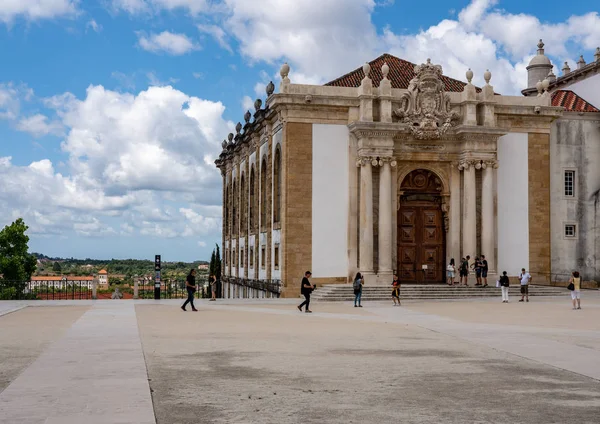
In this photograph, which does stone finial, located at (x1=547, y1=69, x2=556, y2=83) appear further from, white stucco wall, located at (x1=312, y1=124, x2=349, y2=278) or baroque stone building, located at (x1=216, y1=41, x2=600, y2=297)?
white stucco wall, located at (x1=312, y1=124, x2=349, y2=278)

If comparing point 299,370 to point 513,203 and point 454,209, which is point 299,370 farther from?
point 513,203

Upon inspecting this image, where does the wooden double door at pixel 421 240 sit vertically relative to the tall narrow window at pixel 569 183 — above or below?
below

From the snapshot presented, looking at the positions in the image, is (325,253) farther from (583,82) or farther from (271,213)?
(583,82)

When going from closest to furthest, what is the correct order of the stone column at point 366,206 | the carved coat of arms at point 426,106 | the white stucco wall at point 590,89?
the stone column at point 366,206, the carved coat of arms at point 426,106, the white stucco wall at point 590,89

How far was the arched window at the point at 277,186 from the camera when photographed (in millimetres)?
39781

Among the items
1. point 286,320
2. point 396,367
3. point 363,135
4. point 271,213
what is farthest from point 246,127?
point 396,367

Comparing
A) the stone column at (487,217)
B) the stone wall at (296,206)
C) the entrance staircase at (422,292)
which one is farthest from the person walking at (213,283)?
the stone column at (487,217)

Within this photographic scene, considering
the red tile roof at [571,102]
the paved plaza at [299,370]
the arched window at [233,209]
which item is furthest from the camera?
the arched window at [233,209]

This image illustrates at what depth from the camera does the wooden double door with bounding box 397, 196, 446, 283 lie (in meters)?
39.4

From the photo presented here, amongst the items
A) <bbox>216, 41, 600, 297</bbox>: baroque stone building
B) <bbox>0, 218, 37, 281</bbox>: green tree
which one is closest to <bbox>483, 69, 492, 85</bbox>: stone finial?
<bbox>216, 41, 600, 297</bbox>: baroque stone building

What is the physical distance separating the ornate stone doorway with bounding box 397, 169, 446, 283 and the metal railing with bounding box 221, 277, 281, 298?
6424mm

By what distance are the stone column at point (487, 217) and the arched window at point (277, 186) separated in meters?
10.4

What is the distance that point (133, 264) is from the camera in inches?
4938

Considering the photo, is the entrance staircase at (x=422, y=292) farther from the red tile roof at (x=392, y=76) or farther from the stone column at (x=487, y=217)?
the red tile roof at (x=392, y=76)
